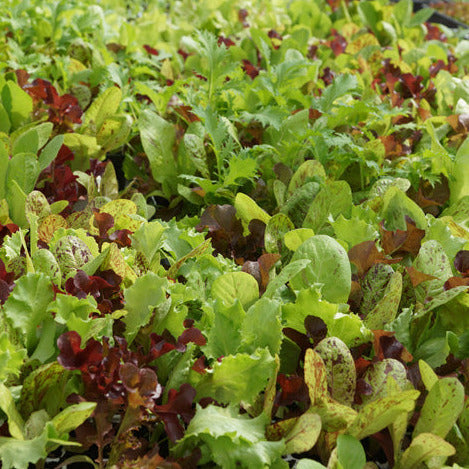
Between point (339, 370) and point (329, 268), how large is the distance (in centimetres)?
29

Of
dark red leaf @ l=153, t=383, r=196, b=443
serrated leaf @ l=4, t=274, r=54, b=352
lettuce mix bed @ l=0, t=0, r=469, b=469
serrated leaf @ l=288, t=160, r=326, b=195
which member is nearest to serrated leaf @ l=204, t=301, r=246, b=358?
lettuce mix bed @ l=0, t=0, r=469, b=469

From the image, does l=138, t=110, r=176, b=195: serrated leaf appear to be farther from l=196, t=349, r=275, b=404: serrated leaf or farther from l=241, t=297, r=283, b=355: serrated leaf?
l=196, t=349, r=275, b=404: serrated leaf

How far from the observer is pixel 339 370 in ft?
4.23

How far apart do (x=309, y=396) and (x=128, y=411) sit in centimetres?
36

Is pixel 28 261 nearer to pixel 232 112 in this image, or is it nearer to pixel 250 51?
pixel 232 112

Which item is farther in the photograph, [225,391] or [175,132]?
[175,132]

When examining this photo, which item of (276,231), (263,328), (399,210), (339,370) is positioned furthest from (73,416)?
(399,210)

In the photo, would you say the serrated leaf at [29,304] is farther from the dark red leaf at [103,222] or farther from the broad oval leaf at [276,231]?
the broad oval leaf at [276,231]

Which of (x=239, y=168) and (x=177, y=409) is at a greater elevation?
(x=239, y=168)

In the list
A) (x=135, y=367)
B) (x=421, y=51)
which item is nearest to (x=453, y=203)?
(x=135, y=367)

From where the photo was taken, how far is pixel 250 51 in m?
3.44

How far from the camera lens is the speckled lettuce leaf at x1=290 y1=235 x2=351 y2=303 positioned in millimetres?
1497

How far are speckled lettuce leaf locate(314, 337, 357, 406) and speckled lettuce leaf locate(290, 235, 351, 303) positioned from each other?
22cm

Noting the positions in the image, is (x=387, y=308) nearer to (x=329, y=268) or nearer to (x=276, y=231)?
(x=329, y=268)
